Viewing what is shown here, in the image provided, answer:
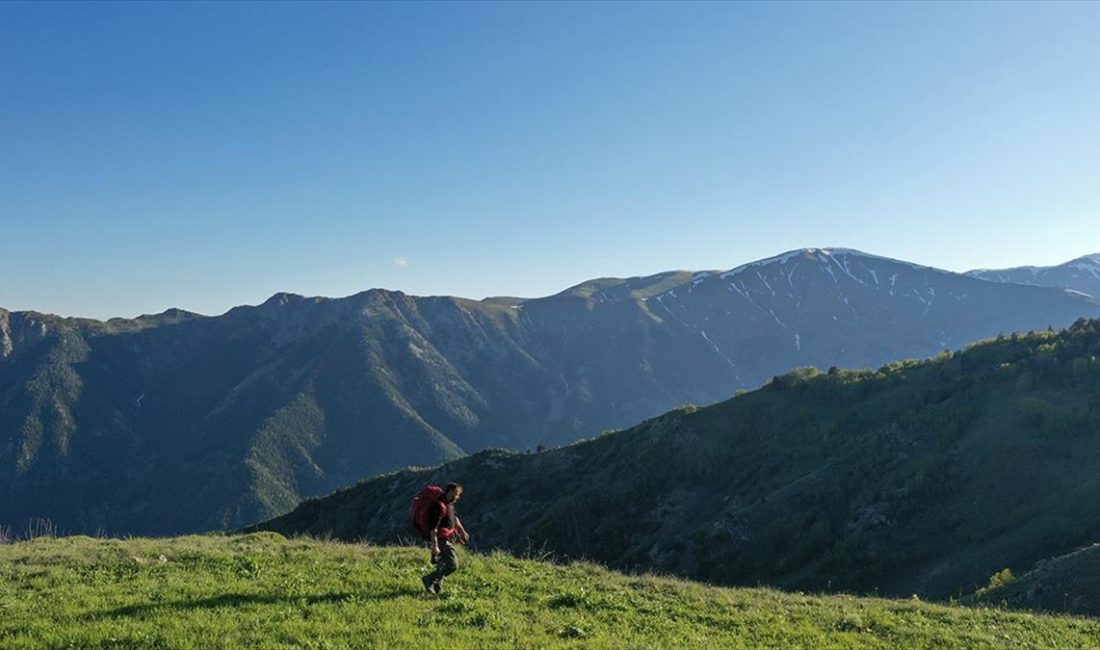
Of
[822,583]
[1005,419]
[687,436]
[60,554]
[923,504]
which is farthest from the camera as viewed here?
[687,436]

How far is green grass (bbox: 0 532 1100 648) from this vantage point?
12.7 meters

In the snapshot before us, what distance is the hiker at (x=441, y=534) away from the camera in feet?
53.0

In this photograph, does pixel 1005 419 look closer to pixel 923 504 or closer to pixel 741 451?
pixel 923 504

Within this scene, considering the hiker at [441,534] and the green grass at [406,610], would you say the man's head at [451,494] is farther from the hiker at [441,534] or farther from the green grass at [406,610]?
the green grass at [406,610]

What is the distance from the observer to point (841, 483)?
5616 centimetres

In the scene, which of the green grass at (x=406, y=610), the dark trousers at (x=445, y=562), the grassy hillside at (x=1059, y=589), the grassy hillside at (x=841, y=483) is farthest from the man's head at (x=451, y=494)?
the grassy hillside at (x=841, y=483)

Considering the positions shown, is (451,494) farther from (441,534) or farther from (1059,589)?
(1059,589)

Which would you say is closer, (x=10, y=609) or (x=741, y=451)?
(x=10, y=609)

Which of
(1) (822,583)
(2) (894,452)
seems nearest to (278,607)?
(1) (822,583)

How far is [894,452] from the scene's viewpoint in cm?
5834

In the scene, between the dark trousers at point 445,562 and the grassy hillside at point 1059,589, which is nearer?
the dark trousers at point 445,562

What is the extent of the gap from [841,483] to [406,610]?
50.8 metres

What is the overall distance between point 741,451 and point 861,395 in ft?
52.3

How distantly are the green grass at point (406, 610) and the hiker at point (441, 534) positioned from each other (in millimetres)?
459
